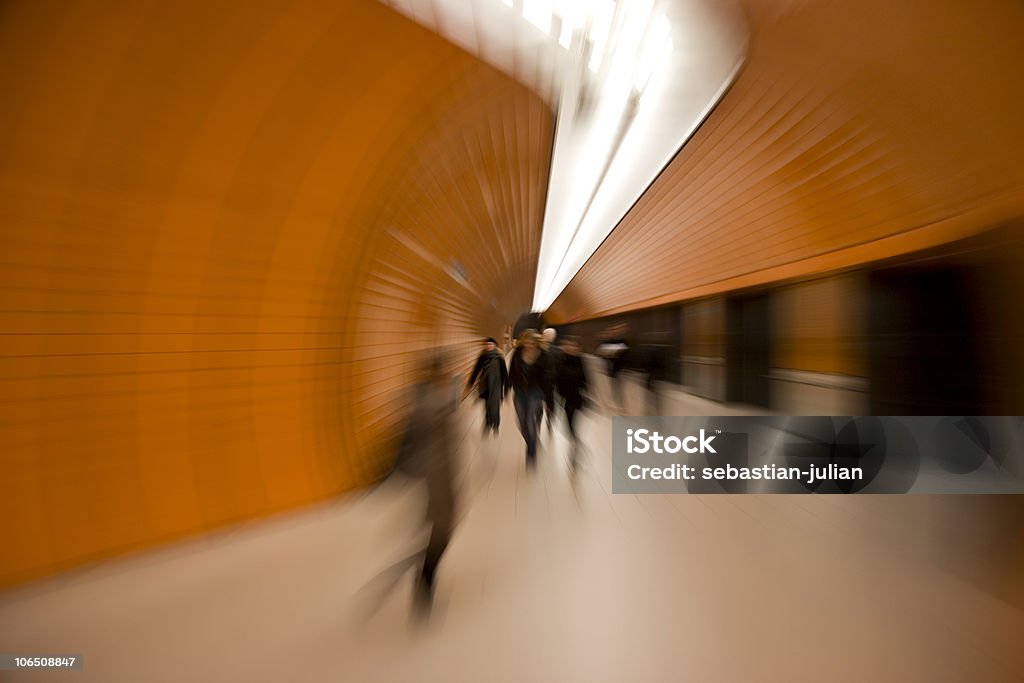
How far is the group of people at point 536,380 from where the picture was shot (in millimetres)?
5305

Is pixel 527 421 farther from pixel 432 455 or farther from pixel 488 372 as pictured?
pixel 432 455

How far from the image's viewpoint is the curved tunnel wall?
8.06ft

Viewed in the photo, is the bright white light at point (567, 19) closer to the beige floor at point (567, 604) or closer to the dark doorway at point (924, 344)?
the beige floor at point (567, 604)

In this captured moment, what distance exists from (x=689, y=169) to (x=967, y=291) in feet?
11.5

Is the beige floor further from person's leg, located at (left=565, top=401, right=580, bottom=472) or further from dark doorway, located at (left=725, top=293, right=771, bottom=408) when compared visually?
dark doorway, located at (left=725, top=293, right=771, bottom=408)

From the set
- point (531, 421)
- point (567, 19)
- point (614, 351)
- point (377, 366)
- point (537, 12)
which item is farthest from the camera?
point (614, 351)

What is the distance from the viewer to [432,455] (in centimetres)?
226

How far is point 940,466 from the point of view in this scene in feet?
8.84

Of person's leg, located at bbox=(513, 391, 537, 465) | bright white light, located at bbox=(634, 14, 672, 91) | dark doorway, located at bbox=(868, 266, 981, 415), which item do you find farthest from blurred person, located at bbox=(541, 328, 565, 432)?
dark doorway, located at bbox=(868, 266, 981, 415)

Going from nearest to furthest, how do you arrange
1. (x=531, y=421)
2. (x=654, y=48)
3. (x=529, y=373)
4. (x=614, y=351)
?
(x=654, y=48)
(x=529, y=373)
(x=531, y=421)
(x=614, y=351)

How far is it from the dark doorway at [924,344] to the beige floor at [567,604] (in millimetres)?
896

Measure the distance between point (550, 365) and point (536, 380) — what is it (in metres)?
0.27

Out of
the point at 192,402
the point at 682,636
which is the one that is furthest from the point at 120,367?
the point at 682,636

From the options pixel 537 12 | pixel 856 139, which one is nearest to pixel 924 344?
pixel 856 139
